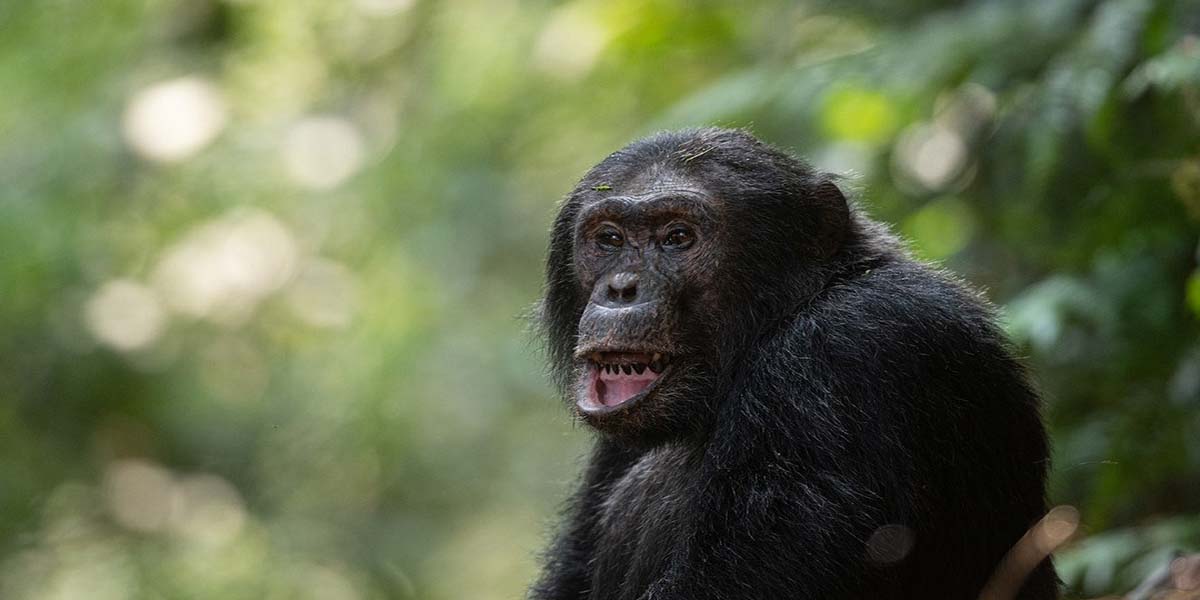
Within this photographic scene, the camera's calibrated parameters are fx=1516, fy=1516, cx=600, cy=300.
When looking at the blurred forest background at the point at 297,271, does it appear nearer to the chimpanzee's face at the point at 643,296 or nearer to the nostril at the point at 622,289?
the chimpanzee's face at the point at 643,296

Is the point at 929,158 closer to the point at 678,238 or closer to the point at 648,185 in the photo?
the point at 648,185

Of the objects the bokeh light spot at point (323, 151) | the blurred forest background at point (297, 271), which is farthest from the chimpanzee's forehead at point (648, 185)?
the bokeh light spot at point (323, 151)

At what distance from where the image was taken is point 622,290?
5359mm

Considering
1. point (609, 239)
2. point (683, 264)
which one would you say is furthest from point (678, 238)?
point (609, 239)

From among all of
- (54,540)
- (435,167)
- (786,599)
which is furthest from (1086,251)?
(54,540)

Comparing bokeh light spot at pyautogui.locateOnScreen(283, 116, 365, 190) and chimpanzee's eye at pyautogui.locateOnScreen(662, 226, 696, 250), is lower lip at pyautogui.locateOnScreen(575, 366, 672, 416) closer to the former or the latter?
chimpanzee's eye at pyautogui.locateOnScreen(662, 226, 696, 250)

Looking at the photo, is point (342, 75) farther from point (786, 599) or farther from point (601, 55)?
point (786, 599)

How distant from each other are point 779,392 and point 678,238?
759mm

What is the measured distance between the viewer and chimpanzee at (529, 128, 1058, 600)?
4949 millimetres

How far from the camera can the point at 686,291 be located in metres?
5.48

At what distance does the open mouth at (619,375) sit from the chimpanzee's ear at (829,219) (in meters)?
0.80

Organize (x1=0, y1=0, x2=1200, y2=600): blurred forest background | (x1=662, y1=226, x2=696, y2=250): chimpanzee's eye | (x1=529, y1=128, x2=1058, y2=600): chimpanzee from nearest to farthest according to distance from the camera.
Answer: (x1=529, y1=128, x2=1058, y2=600): chimpanzee < (x1=662, y1=226, x2=696, y2=250): chimpanzee's eye < (x1=0, y1=0, x2=1200, y2=600): blurred forest background

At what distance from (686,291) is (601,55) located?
6332mm

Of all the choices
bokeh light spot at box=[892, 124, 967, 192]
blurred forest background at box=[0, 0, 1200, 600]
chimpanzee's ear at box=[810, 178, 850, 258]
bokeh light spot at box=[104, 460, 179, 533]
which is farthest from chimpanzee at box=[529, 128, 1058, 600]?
bokeh light spot at box=[104, 460, 179, 533]
